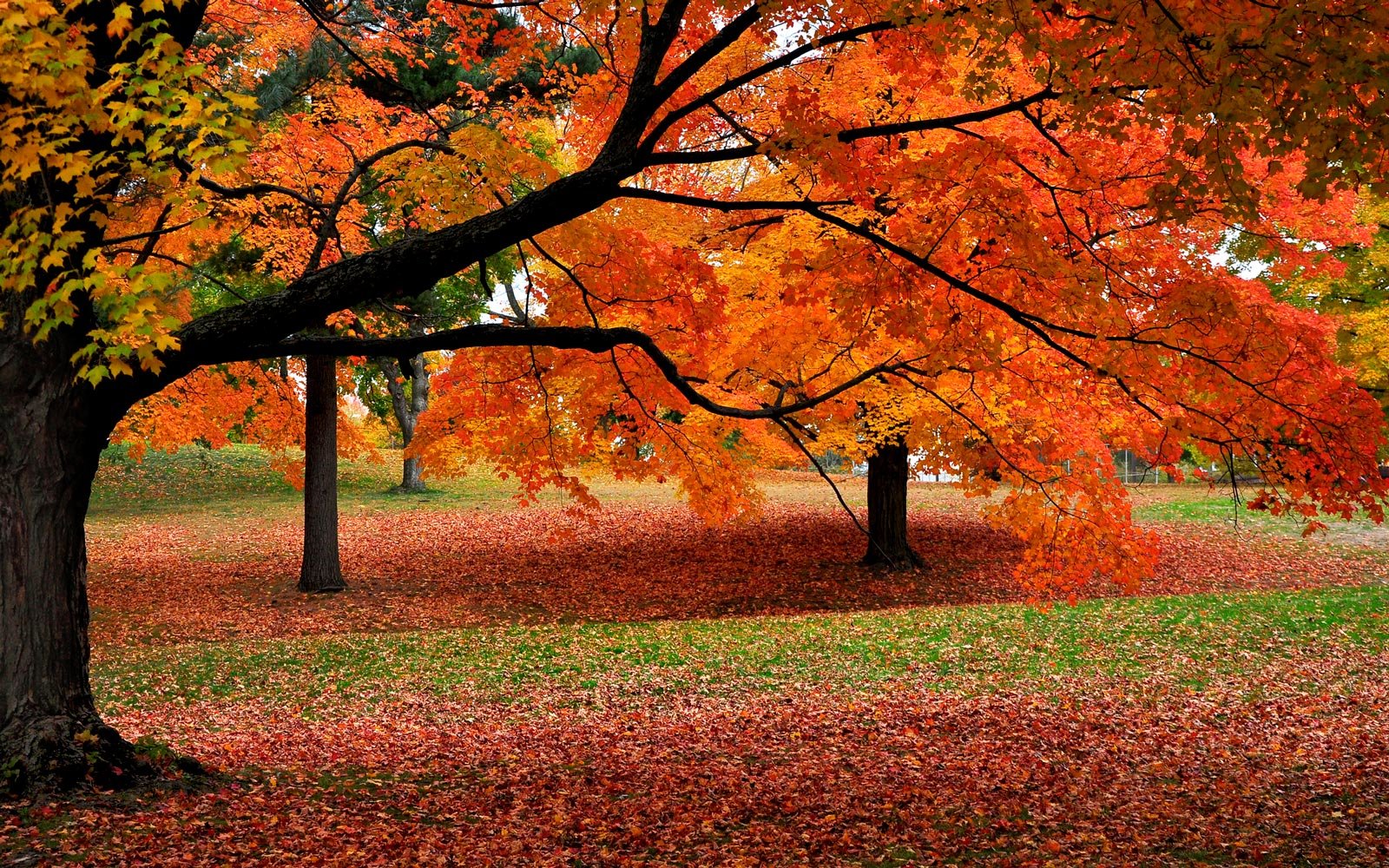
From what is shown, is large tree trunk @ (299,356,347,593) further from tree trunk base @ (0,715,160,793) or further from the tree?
tree trunk base @ (0,715,160,793)

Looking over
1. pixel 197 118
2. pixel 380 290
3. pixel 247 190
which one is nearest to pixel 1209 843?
pixel 380 290

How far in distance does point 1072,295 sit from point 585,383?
632 cm

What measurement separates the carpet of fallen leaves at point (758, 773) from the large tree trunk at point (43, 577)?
39cm

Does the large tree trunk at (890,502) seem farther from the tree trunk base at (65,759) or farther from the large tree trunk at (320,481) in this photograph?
the tree trunk base at (65,759)

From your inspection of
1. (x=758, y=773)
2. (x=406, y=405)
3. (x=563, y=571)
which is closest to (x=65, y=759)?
(x=758, y=773)

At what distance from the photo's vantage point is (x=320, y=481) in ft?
49.5

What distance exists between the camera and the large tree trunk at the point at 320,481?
49.0 ft

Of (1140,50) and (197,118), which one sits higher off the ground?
(1140,50)

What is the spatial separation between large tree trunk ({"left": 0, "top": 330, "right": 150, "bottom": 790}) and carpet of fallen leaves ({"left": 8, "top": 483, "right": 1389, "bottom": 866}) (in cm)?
39

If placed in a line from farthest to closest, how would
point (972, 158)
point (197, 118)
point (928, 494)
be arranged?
point (928, 494)
point (972, 158)
point (197, 118)

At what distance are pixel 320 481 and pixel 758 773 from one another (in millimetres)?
10512

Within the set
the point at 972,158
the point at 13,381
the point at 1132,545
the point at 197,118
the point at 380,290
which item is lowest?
the point at 1132,545

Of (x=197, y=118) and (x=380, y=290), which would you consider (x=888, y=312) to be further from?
(x=197, y=118)

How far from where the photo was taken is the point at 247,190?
7383 mm
